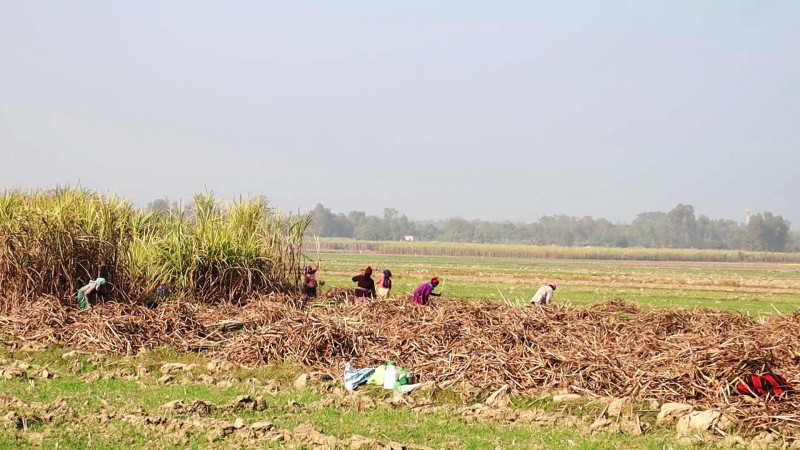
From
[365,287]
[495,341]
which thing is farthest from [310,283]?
[495,341]

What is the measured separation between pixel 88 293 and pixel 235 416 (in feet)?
29.1

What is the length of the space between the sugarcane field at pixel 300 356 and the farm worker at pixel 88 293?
0.23 ft

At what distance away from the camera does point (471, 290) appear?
3058cm

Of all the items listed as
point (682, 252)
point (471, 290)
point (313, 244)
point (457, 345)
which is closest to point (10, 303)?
point (313, 244)

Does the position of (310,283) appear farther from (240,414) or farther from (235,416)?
(235,416)

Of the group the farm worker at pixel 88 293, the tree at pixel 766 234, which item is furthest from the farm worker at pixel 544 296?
the tree at pixel 766 234

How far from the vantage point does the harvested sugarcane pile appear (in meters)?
9.62

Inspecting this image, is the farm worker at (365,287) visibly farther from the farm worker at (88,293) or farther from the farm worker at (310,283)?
the farm worker at (88,293)

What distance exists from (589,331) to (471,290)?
58.9 feet

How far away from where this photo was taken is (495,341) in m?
11.8

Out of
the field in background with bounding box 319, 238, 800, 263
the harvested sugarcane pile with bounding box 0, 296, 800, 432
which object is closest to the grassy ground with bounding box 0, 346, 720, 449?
the harvested sugarcane pile with bounding box 0, 296, 800, 432

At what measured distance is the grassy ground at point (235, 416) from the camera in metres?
7.54

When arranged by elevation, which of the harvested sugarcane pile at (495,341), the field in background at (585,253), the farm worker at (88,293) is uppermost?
the farm worker at (88,293)

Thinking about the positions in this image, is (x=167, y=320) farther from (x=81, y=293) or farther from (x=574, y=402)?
(x=574, y=402)
